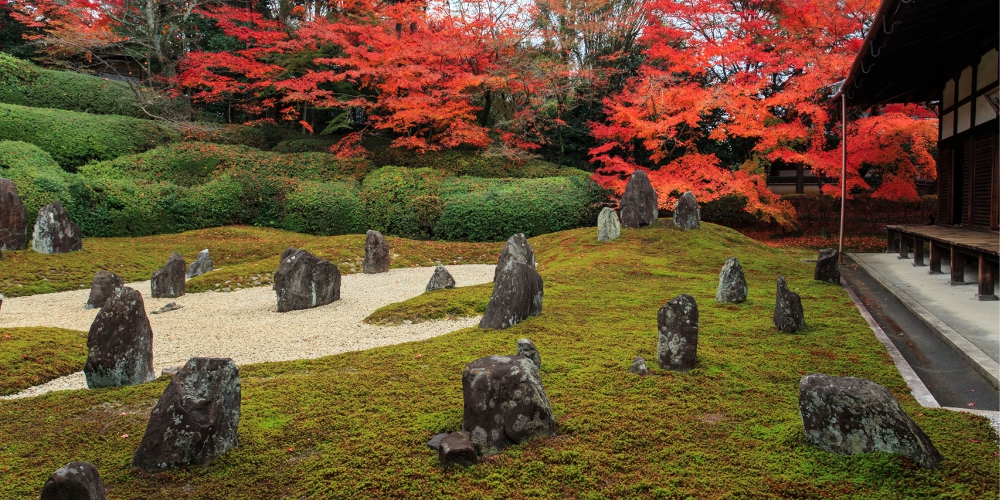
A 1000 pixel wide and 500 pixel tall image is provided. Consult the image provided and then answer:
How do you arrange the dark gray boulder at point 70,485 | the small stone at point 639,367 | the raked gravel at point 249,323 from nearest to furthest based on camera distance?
the dark gray boulder at point 70,485 < the small stone at point 639,367 < the raked gravel at point 249,323

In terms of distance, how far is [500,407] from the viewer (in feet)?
12.8

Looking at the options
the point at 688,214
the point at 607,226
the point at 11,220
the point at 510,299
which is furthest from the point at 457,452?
the point at 11,220

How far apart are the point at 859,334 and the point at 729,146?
18.2 metres

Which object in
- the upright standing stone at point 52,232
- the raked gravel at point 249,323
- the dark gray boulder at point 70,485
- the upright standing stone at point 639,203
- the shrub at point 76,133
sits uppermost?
the shrub at point 76,133

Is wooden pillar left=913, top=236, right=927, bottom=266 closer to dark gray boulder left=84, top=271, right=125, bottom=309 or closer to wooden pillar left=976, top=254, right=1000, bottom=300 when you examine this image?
wooden pillar left=976, top=254, right=1000, bottom=300

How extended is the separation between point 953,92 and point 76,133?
24.0 meters

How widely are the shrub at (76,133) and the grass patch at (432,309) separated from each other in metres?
15.8

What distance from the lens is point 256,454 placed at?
3.89 m

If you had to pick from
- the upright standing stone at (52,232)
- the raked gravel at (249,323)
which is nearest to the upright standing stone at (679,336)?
the raked gravel at (249,323)

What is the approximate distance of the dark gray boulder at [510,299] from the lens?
24.6 ft

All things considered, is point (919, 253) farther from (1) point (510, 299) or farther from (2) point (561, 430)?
(2) point (561, 430)

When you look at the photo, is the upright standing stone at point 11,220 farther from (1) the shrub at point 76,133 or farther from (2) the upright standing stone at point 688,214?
(2) the upright standing stone at point 688,214

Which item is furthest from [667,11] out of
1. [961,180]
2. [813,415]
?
[813,415]

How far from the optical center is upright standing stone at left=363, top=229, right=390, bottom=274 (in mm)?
13906
